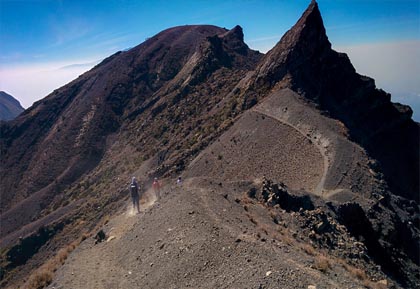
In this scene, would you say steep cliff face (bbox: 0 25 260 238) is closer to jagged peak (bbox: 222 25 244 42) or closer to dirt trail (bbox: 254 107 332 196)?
jagged peak (bbox: 222 25 244 42)

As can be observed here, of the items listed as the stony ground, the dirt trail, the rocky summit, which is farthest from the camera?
the dirt trail

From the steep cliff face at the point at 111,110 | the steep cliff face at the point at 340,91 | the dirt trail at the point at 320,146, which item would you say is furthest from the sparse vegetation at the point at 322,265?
the steep cliff face at the point at 111,110

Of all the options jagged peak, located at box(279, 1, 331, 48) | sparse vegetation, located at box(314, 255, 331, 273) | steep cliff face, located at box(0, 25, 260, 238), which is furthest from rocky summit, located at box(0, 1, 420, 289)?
steep cliff face, located at box(0, 25, 260, 238)

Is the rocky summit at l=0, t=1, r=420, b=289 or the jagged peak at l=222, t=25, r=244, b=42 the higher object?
the jagged peak at l=222, t=25, r=244, b=42

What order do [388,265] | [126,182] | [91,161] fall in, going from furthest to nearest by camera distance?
[91,161] < [126,182] < [388,265]

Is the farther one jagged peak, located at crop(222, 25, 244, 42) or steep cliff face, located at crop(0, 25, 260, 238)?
jagged peak, located at crop(222, 25, 244, 42)

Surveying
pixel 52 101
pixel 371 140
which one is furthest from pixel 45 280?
pixel 52 101

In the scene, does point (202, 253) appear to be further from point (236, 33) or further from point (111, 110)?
point (236, 33)

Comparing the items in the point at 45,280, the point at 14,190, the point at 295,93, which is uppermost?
the point at 295,93

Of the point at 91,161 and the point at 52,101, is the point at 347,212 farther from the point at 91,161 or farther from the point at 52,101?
the point at 52,101
